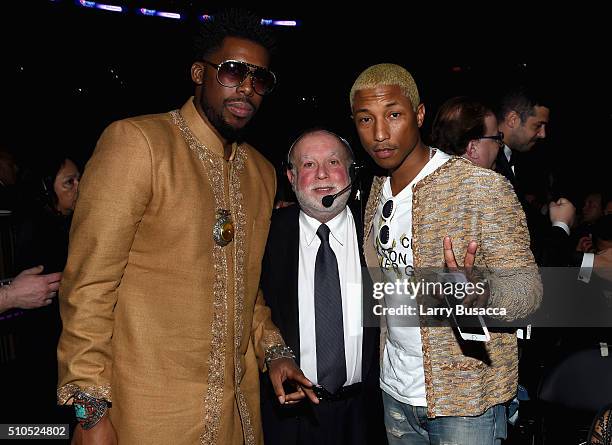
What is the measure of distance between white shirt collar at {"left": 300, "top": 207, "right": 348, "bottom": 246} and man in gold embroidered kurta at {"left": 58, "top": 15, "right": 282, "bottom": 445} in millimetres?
547

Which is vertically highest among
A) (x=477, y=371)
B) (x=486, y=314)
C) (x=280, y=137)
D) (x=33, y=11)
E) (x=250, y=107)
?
(x=33, y=11)

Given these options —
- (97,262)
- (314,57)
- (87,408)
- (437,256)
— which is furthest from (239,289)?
(314,57)

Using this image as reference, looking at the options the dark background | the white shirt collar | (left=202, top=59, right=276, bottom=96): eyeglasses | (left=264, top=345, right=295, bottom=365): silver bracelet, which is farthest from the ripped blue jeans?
the dark background

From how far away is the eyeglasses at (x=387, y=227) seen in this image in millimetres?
2377

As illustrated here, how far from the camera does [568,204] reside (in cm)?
415

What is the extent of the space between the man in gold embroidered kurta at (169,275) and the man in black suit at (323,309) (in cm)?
42

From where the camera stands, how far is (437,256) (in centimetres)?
217

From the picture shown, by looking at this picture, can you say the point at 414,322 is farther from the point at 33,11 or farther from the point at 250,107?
the point at 33,11

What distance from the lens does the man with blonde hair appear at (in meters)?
2.01

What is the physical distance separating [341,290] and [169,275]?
0.98 m

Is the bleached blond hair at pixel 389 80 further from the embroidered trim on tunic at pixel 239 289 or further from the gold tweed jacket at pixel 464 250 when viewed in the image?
the embroidered trim on tunic at pixel 239 289

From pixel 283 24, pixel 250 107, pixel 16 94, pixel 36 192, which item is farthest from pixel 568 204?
pixel 16 94

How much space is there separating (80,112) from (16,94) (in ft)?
4.10

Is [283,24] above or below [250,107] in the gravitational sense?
above
